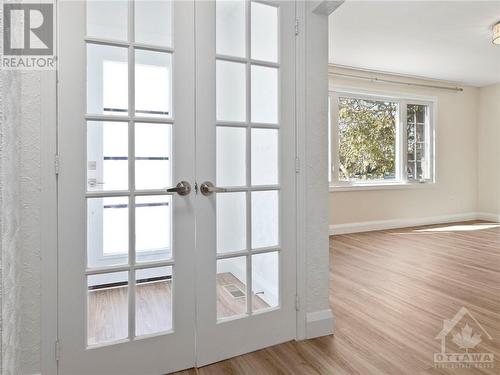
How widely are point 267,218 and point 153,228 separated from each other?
671 millimetres

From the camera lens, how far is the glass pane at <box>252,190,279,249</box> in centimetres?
198

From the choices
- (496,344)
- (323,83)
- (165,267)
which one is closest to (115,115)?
(165,267)

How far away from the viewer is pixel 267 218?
2.02 metres

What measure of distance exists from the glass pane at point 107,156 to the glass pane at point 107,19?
0.43 metres

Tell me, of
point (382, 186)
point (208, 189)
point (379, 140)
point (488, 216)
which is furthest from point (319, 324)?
point (488, 216)

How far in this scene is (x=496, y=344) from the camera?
2.01 m

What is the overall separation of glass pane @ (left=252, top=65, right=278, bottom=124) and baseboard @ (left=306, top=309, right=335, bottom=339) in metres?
1.23

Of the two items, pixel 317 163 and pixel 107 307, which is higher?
pixel 317 163

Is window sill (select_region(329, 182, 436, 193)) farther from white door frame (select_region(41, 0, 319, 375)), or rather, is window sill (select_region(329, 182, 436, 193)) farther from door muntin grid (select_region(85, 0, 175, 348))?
white door frame (select_region(41, 0, 319, 375))

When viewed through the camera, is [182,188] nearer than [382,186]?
Yes

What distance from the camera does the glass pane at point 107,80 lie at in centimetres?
158

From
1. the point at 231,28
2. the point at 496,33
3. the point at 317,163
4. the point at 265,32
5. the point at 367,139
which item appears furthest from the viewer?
the point at 367,139

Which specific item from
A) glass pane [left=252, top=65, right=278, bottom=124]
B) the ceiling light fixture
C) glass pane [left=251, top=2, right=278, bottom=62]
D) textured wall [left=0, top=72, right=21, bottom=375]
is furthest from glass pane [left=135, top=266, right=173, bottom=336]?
the ceiling light fixture

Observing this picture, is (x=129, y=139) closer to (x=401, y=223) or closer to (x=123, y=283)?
(x=123, y=283)
